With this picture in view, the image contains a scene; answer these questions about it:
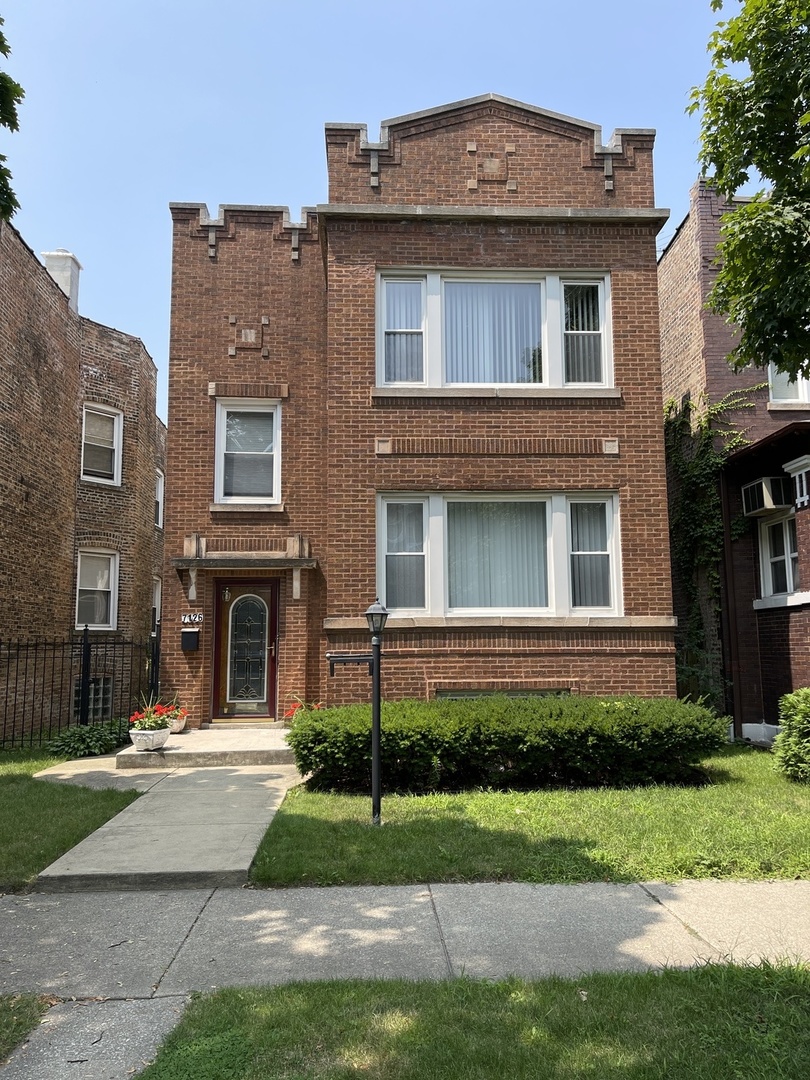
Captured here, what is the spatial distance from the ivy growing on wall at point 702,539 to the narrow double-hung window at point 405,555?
4779 millimetres

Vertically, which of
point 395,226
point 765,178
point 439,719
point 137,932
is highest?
point 395,226

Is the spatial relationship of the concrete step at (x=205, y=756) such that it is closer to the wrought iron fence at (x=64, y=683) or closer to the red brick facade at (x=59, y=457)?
the wrought iron fence at (x=64, y=683)

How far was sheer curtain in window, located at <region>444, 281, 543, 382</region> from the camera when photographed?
1113cm

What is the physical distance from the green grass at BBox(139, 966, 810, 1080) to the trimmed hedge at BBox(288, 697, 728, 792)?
13.9 feet

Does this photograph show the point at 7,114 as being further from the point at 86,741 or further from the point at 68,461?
the point at 68,461

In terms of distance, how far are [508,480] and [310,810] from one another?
5.41 metres

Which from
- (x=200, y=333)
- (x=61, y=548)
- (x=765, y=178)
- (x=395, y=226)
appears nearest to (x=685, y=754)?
(x=765, y=178)

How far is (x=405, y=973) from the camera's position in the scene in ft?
13.4

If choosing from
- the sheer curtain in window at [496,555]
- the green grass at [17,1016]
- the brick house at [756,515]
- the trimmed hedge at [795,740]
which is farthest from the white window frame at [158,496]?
the green grass at [17,1016]

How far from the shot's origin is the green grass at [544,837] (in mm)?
5633

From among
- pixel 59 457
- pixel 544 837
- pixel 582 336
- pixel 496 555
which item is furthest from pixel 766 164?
pixel 59 457

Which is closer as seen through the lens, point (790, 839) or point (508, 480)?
point (790, 839)

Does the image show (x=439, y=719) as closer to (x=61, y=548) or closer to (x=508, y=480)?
(x=508, y=480)

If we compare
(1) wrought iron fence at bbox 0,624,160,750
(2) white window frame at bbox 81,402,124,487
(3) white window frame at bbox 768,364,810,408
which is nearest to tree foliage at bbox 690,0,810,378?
(3) white window frame at bbox 768,364,810,408
